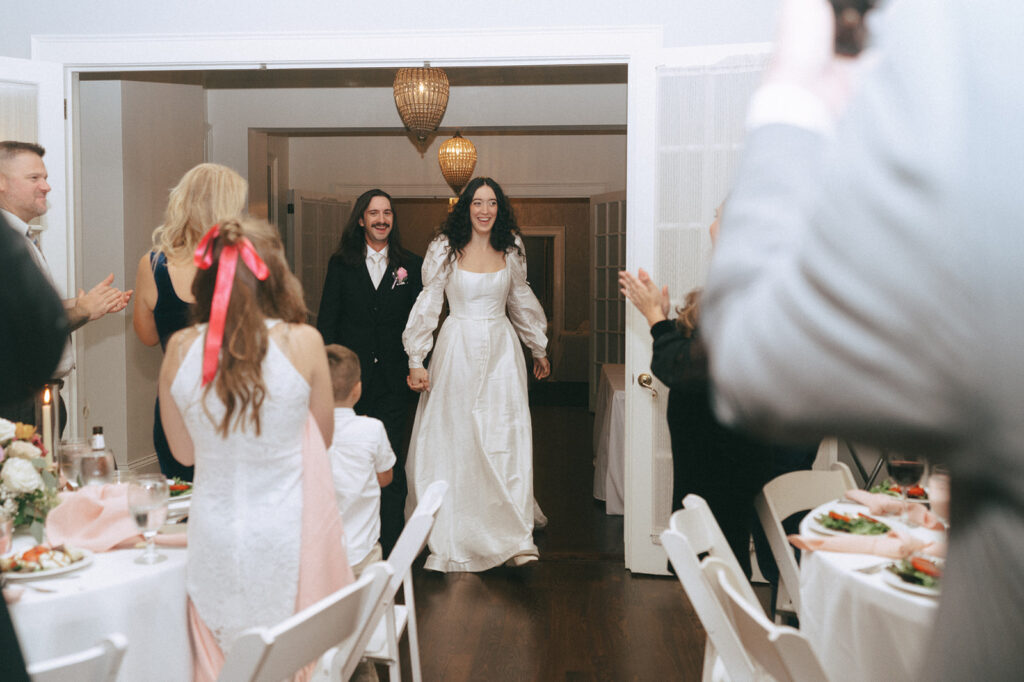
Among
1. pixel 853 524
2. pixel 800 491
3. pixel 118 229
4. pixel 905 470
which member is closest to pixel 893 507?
pixel 905 470

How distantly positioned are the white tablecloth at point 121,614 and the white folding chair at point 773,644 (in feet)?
3.73

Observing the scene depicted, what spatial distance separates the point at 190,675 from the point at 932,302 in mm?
1897

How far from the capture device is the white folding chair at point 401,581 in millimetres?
1998

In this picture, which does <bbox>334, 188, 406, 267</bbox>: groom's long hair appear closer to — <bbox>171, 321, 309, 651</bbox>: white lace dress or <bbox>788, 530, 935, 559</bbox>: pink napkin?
<bbox>171, 321, 309, 651</bbox>: white lace dress

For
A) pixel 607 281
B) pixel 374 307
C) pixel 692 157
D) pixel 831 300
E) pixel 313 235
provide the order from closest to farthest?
pixel 831 300 → pixel 692 157 → pixel 374 307 → pixel 313 235 → pixel 607 281

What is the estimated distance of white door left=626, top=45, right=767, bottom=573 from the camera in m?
3.68

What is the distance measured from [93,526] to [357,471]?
77cm

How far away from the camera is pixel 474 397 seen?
162 inches

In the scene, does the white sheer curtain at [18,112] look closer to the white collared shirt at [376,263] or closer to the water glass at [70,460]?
the white collared shirt at [376,263]

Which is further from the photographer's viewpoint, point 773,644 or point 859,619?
point 859,619

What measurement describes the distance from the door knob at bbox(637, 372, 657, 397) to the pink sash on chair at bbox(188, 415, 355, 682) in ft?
6.85

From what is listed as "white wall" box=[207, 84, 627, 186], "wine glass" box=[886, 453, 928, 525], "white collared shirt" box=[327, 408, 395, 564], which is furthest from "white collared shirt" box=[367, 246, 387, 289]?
"wine glass" box=[886, 453, 928, 525]

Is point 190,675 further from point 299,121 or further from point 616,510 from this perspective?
point 299,121

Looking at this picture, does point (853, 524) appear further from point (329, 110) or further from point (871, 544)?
point (329, 110)
